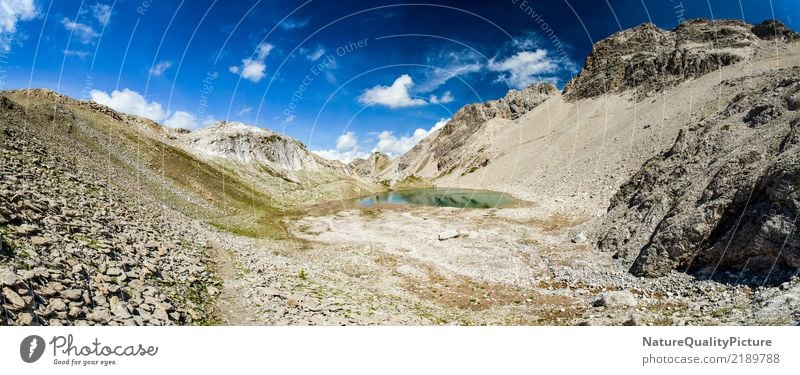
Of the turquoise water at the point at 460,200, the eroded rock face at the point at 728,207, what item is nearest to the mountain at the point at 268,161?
the turquoise water at the point at 460,200

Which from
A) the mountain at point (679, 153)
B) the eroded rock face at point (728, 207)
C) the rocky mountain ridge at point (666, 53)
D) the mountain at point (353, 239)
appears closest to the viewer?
the mountain at point (353, 239)

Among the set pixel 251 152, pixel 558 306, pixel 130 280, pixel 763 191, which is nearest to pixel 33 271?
pixel 130 280

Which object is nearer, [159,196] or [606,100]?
[159,196]

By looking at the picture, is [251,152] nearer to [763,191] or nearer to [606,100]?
[763,191]

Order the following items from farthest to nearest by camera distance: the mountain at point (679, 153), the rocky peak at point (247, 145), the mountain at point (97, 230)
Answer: the rocky peak at point (247, 145) → the mountain at point (679, 153) → the mountain at point (97, 230)

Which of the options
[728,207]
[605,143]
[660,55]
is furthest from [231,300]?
[660,55]

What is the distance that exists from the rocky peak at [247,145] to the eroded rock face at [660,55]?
126242 mm

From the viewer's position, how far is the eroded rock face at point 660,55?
11862 centimetres

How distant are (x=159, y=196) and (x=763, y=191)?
52592 millimetres

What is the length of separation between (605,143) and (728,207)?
87222mm

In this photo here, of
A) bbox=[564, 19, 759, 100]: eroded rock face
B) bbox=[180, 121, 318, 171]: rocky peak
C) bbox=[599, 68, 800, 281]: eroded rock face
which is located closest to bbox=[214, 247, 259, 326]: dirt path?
bbox=[599, 68, 800, 281]: eroded rock face

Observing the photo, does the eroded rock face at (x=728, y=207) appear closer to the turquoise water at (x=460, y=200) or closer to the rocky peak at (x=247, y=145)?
the turquoise water at (x=460, y=200)

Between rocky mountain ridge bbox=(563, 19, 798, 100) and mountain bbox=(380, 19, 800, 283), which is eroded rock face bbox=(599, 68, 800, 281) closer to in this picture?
mountain bbox=(380, 19, 800, 283)

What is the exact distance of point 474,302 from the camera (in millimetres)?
22469
